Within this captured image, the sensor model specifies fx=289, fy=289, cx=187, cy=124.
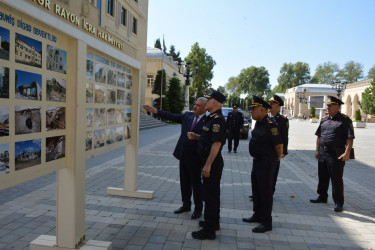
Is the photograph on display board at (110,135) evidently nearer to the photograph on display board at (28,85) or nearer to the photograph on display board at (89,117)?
the photograph on display board at (89,117)

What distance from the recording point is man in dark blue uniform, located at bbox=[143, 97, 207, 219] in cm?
436

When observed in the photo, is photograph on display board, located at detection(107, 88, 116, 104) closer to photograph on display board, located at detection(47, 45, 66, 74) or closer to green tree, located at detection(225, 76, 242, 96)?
photograph on display board, located at detection(47, 45, 66, 74)

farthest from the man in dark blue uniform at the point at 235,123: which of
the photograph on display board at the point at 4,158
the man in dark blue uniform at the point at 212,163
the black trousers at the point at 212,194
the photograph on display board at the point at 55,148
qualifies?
the photograph on display board at the point at 4,158

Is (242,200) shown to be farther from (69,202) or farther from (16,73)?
(16,73)

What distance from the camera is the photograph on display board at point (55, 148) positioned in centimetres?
273

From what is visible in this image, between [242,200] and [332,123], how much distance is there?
2.13m

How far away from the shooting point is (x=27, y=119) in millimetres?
2436

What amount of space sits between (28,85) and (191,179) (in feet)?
9.18

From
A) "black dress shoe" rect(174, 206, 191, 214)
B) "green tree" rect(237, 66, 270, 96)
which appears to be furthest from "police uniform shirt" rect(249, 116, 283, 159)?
"green tree" rect(237, 66, 270, 96)

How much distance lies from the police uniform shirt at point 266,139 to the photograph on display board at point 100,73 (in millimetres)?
2239

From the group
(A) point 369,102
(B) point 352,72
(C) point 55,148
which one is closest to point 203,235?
(C) point 55,148

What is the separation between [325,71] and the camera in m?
95.1

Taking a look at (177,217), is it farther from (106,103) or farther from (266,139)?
(106,103)

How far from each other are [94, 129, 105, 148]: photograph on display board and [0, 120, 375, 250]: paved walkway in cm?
118
